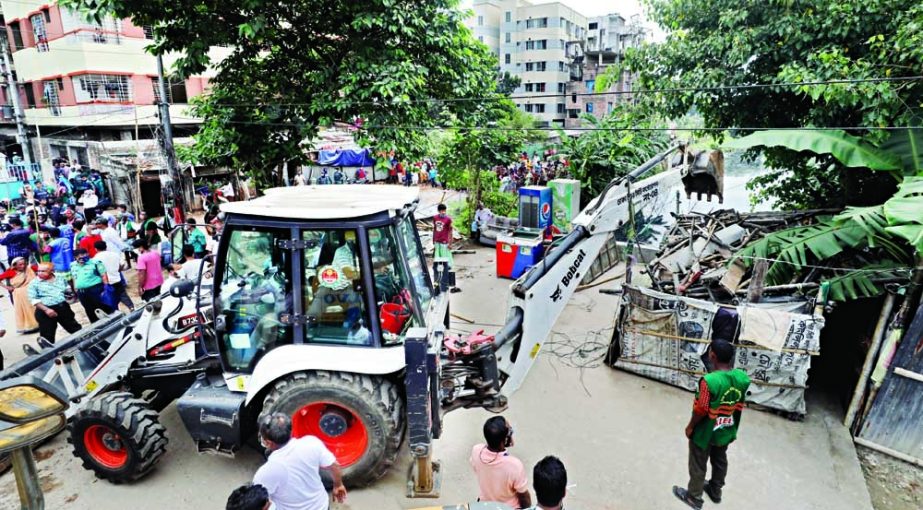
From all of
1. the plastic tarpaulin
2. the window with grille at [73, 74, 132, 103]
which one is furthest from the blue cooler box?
the window with grille at [73, 74, 132, 103]

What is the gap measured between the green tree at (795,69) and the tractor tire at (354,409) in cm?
509

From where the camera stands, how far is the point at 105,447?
4.83m

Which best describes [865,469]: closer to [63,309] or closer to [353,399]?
[353,399]

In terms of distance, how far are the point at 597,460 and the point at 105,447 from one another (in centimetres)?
481

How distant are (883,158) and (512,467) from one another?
6.59m

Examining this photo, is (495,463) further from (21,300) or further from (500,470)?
(21,300)

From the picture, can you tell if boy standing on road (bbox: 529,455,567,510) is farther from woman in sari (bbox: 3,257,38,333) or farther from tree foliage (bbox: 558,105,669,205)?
tree foliage (bbox: 558,105,669,205)

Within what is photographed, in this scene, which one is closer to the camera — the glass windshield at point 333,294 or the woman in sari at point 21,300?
the glass windshield at point 333,294

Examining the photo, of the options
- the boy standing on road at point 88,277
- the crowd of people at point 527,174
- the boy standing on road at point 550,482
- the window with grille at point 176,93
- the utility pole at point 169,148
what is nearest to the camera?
the boy standing on road at point 550,482

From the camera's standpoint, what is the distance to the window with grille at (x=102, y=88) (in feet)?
68.7

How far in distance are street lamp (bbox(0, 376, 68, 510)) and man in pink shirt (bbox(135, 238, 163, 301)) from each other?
664cm

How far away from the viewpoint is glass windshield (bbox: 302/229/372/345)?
4430 millimetres

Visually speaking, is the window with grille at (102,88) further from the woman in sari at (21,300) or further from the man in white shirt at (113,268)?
the man in white shirt at (113,268)

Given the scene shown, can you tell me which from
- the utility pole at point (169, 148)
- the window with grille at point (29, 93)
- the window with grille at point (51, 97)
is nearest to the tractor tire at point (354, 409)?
the utility pole at point (169, 148)
